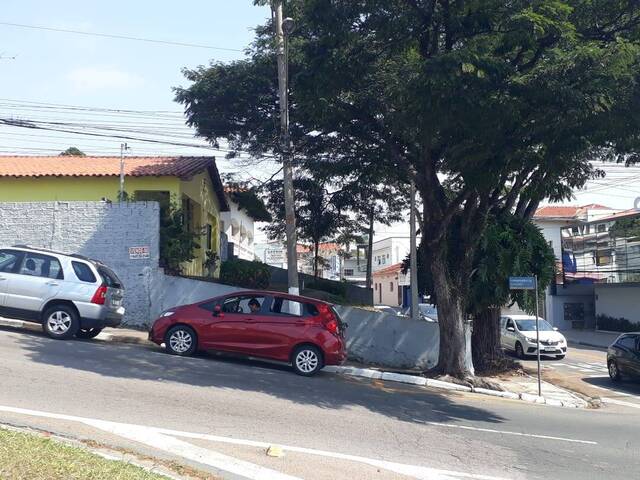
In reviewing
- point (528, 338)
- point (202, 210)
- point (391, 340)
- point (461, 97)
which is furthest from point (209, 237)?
point (461, 97)

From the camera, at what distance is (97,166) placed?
2114 centimetres

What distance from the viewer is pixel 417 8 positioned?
1232 cm

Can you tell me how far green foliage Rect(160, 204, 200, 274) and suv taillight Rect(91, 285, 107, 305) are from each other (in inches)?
171

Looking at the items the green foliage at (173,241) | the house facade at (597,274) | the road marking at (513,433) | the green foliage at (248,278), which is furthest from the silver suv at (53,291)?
the house facade at (597,274)

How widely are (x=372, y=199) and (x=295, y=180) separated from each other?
3.92 meters

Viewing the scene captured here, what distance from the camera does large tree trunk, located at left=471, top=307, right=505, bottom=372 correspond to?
18.9 metres

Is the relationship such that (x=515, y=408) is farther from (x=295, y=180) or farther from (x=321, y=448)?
(x=295, y=180)

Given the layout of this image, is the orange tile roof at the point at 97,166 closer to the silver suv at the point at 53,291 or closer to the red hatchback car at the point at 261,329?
the silver suv at the point at 53,291

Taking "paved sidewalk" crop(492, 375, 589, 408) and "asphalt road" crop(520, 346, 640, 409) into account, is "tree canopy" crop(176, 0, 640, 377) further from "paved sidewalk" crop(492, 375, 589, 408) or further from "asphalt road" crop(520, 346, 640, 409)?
"asphalt road" crop(520, 346, 640, 409)

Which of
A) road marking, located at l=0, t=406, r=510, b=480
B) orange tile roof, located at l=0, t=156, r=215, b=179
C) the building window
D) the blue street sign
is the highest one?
orange tile roof, located at l=0, t=156, r=215, b=179

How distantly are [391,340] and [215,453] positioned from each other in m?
10.9

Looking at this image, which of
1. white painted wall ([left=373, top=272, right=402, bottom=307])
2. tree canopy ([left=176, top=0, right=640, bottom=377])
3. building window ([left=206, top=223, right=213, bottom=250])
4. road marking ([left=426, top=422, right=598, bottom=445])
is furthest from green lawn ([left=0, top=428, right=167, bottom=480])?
white painted wall ([left=373, top=272, right=402, bottom=307])

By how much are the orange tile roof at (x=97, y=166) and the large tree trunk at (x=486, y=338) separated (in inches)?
368

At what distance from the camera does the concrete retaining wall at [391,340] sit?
1761cm
